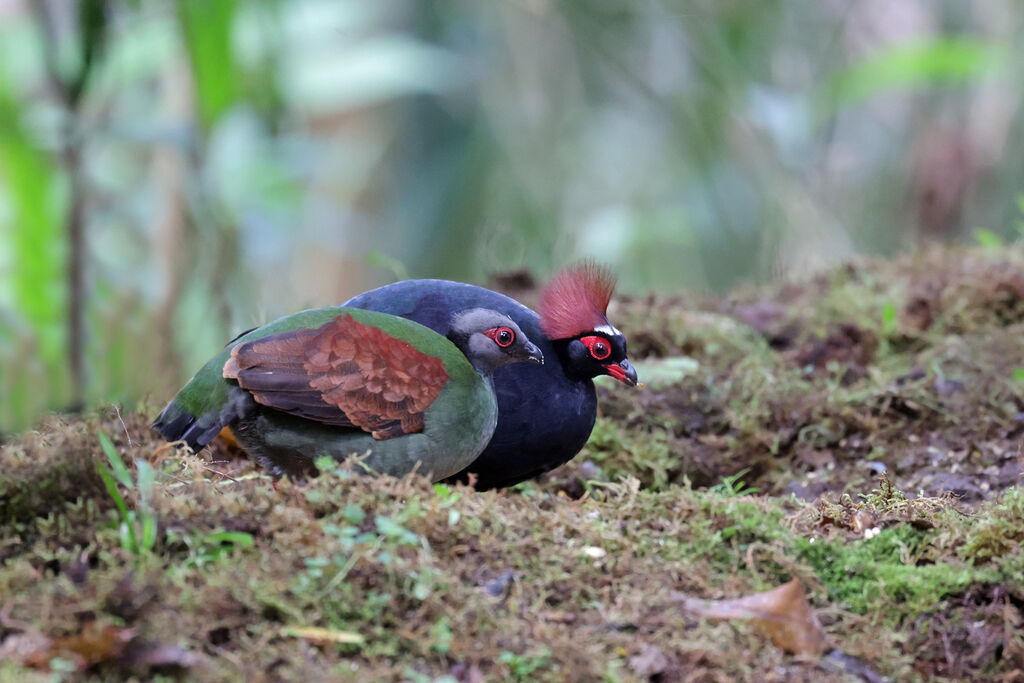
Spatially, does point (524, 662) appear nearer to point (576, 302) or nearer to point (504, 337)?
point (504, 337)

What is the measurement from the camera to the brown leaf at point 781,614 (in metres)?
2.41

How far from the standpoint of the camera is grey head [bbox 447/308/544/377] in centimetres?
342

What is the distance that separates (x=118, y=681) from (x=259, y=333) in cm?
132

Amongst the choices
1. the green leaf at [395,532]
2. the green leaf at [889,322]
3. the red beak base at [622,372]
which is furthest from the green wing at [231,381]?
the green leaf at [889,322]

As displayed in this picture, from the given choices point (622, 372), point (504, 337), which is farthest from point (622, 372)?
point (504, 337)

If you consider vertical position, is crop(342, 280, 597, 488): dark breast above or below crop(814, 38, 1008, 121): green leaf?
below

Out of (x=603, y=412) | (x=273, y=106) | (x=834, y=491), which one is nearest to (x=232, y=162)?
(x=273, y=106)

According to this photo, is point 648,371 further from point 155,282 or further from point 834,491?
point 155,282

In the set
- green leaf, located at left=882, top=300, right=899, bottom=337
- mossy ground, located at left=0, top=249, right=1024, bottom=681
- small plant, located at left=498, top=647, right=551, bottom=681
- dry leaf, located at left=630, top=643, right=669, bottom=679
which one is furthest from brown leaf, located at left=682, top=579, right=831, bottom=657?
green leaf, located at left=882, top=300, right=899, bottom=337

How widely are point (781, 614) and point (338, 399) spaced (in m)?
1.31

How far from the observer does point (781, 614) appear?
8.06ft

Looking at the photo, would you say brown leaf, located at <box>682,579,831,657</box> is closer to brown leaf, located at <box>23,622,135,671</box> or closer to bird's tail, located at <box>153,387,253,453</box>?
brown leaf, located at <box>23,622,135,671</box>

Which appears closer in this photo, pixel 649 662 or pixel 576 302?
pixel 649 662

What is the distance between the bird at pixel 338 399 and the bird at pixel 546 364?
334mm
